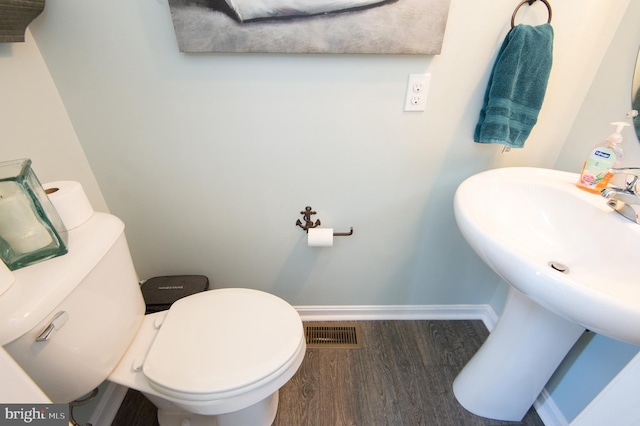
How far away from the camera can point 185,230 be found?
1.20m

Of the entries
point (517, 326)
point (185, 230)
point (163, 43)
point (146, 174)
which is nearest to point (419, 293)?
point (517, 326)

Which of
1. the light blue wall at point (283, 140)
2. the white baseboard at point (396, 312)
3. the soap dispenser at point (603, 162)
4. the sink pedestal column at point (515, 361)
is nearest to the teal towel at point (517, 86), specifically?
the light blue wall at point (283, 140)

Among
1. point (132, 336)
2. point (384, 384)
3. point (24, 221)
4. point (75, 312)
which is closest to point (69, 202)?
point (24, 221)

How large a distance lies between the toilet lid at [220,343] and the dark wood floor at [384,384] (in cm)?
48

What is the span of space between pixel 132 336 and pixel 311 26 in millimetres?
1110

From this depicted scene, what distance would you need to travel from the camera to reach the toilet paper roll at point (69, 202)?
714mm

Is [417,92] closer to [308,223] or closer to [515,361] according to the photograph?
[308,223]

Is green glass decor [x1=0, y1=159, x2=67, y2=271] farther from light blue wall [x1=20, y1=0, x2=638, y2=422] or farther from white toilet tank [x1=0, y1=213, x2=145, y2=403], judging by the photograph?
light blue wall [x1=20, y1=0, x2=638, y2=422]

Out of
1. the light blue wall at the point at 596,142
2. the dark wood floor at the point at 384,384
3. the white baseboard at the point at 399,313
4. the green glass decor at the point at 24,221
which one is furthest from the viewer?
the white baseboard at the point at 399,313

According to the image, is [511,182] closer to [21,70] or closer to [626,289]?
[626,289]

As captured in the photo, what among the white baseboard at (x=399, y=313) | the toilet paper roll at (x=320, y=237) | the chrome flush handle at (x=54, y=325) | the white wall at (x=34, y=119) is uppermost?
the white wall at (x=34, y=119)

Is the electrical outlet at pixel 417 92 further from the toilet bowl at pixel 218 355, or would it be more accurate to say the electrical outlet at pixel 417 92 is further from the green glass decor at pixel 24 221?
the green glass decor at pixel 24 221

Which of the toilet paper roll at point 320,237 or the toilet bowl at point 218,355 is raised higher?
the toilet paper roll at point 320,237

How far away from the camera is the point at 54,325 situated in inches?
23.4
